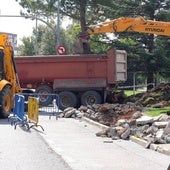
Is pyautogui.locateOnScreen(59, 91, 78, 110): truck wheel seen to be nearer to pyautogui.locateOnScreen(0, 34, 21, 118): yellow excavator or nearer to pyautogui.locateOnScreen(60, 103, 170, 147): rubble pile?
pyautogui.locateOnScreen(0, 34, 21, 118): yellow excavator

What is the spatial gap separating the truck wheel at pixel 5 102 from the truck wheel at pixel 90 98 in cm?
571

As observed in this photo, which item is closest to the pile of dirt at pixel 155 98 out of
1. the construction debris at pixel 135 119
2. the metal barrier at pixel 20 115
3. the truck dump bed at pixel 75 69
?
the construction debris at pixel 135 119

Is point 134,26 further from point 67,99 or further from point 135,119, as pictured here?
Answer: point 135,119

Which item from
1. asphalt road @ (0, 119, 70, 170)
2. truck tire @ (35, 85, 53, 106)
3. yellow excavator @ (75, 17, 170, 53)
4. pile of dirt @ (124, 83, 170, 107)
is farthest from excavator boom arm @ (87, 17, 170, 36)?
asphalt road @ (0, 119, 70, 170)

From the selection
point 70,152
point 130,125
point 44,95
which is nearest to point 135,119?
point 130,125

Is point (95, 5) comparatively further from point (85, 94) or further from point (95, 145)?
point (95, 145)

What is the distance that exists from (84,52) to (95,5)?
14.3 meters

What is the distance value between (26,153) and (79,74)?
634 inches

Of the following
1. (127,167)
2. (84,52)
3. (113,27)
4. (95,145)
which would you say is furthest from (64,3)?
(127,167)

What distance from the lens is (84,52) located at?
28000 millimetres

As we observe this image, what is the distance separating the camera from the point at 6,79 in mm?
23859

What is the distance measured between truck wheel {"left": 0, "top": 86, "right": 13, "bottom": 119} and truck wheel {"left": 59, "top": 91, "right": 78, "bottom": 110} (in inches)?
207

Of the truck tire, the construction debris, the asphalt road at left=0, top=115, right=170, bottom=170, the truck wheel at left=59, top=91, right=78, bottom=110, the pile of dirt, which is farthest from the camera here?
the truck tire

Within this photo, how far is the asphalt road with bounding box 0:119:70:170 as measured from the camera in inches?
425
